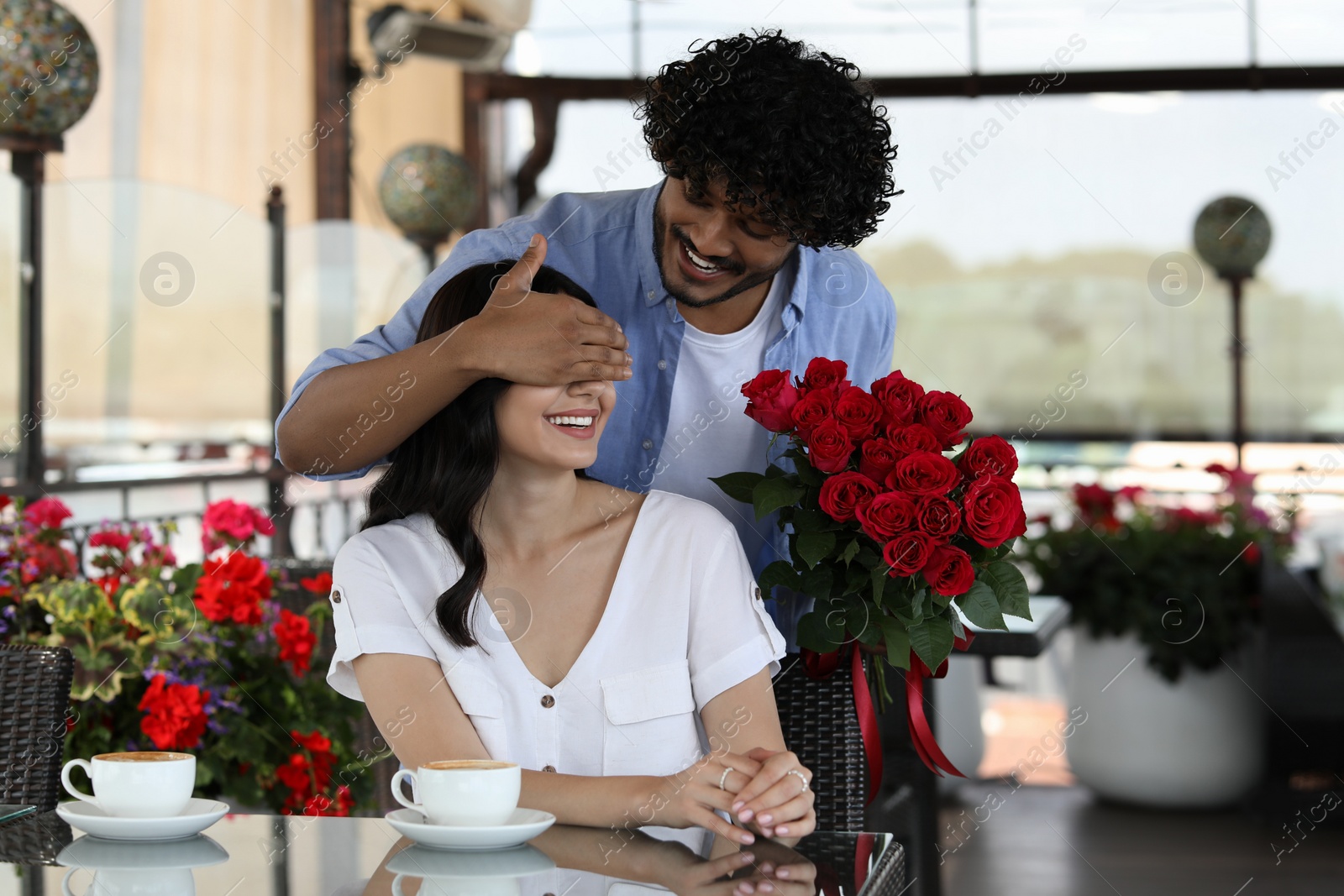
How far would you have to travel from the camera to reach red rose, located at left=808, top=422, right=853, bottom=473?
4.58 feet

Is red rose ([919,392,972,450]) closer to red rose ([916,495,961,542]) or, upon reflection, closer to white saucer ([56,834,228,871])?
red rose ([916,495,961,542])

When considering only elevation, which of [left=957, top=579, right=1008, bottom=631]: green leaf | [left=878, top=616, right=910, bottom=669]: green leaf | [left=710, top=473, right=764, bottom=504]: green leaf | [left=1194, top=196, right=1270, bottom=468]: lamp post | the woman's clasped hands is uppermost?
[left=1194, top=196, right=1270, bottom=468]: lamp post

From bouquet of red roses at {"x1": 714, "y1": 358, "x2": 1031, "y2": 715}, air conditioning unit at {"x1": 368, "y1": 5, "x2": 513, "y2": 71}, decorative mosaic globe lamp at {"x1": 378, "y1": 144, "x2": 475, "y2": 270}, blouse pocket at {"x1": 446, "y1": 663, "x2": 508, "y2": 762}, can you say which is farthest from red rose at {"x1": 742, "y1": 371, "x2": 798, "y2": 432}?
air conditioning unit at {"x1": 368, "y1": 5, "x2": 513, "y2": 71}

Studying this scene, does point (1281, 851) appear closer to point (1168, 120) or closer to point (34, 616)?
point (34, 616)

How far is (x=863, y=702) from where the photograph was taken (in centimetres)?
147

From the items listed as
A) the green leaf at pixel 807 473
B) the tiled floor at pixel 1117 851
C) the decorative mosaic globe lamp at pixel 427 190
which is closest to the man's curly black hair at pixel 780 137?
the green leaf at pixel 807 473

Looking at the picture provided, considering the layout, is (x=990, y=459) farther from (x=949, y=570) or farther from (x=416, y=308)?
(x=416, y=308)

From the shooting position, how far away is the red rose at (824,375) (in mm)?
1471

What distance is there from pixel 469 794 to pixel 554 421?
56 centimetres

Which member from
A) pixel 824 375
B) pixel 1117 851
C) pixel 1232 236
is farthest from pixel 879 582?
pixel 1232 236

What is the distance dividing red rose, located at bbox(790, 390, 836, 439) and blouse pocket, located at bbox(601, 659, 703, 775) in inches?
12.1

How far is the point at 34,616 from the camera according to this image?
2160mm

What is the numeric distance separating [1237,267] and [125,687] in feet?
15.8

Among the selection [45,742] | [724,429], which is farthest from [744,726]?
[45,742]
